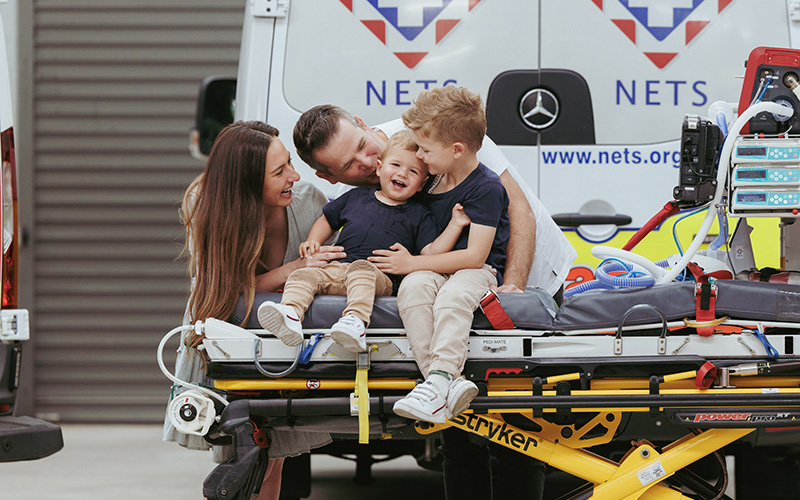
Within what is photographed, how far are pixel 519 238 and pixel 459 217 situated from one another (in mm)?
351

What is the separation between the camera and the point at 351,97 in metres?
4.39

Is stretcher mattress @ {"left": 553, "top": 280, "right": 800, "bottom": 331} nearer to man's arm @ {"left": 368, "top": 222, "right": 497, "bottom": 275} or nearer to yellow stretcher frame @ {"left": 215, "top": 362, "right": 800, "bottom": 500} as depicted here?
yellow stretcher frame @ {"left": 215, "top": 362, "right": 800, "bottom": 500}

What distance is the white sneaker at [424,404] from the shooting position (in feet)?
9.14

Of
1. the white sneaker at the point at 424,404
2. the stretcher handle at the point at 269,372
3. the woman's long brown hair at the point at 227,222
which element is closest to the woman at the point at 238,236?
the woman's long brown hair at the point at 227,222

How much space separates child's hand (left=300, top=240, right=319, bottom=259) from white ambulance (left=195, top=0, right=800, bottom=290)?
3.12 ft

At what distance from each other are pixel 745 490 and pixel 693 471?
154cm

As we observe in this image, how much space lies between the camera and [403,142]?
3408mm

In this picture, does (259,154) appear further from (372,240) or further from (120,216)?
(120,216)

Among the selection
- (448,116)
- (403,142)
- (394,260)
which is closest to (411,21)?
(403,142)

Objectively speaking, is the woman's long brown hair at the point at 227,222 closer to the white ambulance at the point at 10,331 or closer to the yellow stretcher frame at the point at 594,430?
the yellow stretcher frame at the point at 594,430

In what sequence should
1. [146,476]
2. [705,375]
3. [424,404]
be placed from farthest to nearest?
[146,476]
[705,375]
[424,404]

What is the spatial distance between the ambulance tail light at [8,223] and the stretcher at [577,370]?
1.35 meters

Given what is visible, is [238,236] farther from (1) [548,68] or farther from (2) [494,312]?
(1) [548,68]

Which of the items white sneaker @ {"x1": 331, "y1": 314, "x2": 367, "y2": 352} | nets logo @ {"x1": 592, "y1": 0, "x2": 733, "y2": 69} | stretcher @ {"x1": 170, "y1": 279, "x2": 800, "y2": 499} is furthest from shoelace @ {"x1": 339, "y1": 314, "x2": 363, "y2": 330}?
nets logo @ {"x1": 592, "y1": 0, "x2": 733, "y2": 69}
